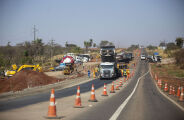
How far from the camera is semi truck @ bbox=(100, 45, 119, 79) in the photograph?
42969 millimetres

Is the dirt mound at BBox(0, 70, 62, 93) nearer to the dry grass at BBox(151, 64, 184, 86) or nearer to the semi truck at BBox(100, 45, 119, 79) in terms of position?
the semi truck at BBox(100, 45, 119, 79)

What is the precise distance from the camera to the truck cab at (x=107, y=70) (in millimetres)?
42938

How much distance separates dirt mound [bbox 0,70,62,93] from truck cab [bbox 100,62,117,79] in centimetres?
1112

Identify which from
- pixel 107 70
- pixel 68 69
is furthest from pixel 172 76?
pixel 68 69

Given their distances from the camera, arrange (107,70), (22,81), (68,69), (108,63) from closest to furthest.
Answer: (22,81) < (107,70) < (108,63) < (68,69)

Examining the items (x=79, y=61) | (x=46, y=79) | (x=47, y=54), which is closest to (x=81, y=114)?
(x=46, y=79)

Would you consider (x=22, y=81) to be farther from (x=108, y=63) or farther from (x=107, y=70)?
(x=108, y=63)

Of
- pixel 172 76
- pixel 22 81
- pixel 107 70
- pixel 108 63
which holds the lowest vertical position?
pixel 172 76

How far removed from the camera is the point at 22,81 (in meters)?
30.1

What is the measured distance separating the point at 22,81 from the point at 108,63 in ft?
58.6

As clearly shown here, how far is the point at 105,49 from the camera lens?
46.0 metres

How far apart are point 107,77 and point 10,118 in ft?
112

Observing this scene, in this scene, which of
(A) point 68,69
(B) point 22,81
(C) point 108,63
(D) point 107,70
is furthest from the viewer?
(A) point 68,69

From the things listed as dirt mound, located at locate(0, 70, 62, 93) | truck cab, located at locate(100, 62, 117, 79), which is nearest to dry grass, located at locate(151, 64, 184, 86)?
truck cab, located at locate(100, 62, 117, 79)
